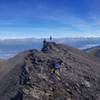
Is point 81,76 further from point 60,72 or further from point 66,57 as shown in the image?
point 66,57

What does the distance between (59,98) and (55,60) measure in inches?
404

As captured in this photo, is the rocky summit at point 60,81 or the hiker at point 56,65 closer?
the rocky summit at point 60,81

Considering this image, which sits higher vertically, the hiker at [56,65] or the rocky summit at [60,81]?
the hiker at [56,65]

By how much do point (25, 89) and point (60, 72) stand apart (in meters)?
7.25

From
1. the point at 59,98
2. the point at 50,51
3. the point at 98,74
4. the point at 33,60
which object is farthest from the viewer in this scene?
the point at 50,51

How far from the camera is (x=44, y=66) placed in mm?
52688

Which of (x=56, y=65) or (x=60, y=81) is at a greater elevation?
(x=56, y=65)

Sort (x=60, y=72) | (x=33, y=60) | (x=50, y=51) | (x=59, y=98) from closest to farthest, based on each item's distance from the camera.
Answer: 1. (x=59, y=98)
2. (x=60, y=72)
3. (x=33, y=60)
4. (x=50, y=51)

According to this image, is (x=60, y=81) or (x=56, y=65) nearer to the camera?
(x=60, y=81)

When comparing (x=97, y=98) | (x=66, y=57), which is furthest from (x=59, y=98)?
(x=66, y=57)

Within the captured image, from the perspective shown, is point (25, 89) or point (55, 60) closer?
point (25, 89)

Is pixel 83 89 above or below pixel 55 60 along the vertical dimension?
below

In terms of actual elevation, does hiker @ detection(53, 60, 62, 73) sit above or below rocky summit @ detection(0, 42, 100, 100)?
above

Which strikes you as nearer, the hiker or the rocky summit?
the rocky summit
